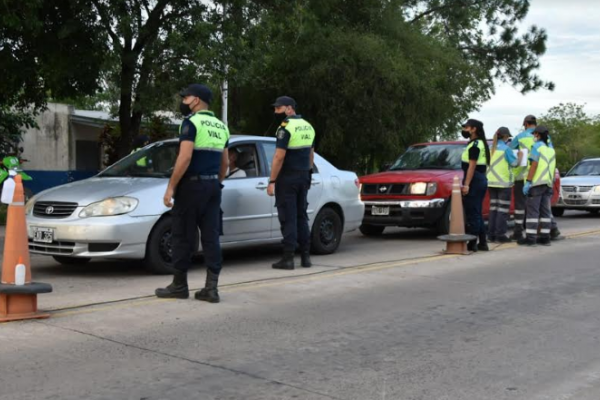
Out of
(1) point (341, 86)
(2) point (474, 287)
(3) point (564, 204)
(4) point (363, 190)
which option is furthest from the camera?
(1) point (341, 86)

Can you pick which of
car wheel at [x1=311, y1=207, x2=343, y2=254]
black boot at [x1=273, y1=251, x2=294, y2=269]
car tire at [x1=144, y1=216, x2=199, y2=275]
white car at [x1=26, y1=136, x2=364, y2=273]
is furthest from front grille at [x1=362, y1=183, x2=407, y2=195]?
car tire at [x1=144, y1=216, x2=199, y2=275]

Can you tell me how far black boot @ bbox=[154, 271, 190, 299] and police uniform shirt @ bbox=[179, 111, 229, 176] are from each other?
37.1 inches

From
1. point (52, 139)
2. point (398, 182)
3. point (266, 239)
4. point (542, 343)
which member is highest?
point (52, 139)

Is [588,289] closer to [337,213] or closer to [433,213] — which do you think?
[337,213]

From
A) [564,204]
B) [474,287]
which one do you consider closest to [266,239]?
[474,287]

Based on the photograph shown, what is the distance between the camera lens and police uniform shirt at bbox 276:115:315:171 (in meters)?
8.59

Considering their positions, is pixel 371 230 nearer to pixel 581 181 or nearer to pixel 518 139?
pixel 518 139

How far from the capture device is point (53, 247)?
26.0ft

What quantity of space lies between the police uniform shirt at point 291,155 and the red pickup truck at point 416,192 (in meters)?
3.81

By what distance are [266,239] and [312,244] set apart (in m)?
0.96

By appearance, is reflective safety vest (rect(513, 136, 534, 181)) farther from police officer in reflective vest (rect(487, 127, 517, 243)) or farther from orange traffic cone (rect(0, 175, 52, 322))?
orange traffic cone (rect(0, 175, 52, 322))

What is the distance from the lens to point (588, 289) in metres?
7.91

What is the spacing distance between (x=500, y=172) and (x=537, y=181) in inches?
22.6

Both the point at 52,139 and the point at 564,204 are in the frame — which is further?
the point at 52,139
